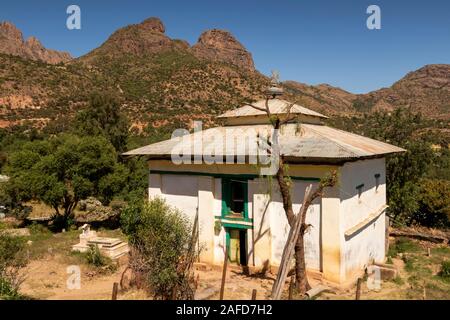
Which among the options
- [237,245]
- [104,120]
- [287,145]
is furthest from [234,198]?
[104,120]

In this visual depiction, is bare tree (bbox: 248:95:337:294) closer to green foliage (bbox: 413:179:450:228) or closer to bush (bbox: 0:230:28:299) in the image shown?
bush (bbox: 0:230:28:299)

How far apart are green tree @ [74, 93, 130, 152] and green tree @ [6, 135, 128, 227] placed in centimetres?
945

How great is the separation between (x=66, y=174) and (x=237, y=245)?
13.2 meters

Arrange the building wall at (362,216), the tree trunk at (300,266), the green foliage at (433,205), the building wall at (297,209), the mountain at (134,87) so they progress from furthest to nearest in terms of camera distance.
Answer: the mountain at (134,87)
the green foliage at (433,205)
the building wall at (362,216)
the building wall at (297,209)
the tree trunk at (300,266)

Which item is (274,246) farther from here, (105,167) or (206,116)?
(206,116)

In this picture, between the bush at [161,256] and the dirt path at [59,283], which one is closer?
the bush at [161,256]

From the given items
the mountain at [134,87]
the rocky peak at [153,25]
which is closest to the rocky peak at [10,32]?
the rocky peak at [153,25]

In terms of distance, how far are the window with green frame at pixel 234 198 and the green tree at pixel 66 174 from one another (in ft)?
35.2

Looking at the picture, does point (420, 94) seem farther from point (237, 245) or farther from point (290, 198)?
point (290, 198)

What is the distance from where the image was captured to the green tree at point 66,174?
2208 centimetres

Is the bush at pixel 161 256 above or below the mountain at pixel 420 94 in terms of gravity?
below

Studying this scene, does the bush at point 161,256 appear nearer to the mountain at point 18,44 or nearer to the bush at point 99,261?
the bush at point 99,261

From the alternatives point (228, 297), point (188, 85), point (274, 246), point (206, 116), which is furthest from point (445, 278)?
point (188, 85)

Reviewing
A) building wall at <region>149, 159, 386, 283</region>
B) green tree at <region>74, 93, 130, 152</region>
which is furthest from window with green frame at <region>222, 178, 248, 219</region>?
green tree at <region>74, 93, 130, 152</region>
